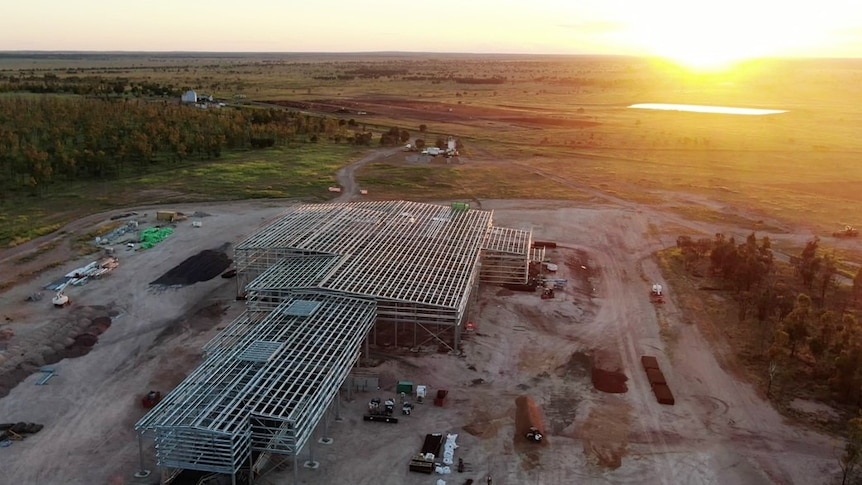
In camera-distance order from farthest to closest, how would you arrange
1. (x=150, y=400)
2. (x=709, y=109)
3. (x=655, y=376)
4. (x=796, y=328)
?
(x=709, y=109) → (x=796, y=328) → (x=655, y=376) → (x=150, y=400)

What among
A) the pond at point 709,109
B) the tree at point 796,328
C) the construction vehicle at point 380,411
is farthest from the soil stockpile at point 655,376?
the pond at point 709,109

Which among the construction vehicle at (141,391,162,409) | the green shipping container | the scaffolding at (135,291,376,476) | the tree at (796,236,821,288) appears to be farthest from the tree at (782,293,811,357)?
the construction vehicle at (141,391,162,409)

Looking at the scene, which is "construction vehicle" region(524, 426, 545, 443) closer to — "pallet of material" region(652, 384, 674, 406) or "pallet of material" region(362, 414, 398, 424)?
"pallet of material" region(362, 414, 398, 424)

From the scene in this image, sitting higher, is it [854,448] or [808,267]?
[808,267]

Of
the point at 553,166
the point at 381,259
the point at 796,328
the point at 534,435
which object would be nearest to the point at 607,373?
the point at 534,435

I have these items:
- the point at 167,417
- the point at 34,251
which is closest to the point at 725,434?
the point at 167,417

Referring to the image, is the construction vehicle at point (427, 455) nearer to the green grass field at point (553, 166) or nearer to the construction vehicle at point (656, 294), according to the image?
the construction vehicle at point (656, 294)

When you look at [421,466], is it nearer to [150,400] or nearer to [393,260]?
[150,400]
